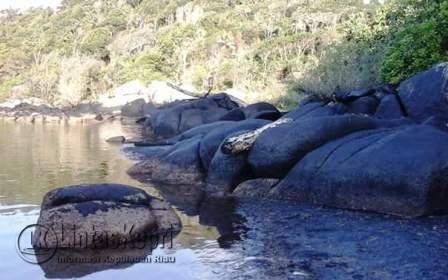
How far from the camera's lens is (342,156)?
11.2 meters

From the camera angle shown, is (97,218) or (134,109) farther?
(134,109)

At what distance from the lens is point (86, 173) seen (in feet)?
54.5

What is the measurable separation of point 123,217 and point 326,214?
3.48m

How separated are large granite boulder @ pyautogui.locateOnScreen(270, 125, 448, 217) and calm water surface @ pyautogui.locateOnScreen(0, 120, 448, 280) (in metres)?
0.37

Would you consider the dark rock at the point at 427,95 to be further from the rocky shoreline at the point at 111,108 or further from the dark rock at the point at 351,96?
the rocky shoreline at the point at 111,108

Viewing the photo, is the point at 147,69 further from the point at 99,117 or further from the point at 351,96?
the point at 351,96

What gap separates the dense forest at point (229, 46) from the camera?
844 inches

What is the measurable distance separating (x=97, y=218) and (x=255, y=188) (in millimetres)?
4593

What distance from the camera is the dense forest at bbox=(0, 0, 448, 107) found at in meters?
21.4

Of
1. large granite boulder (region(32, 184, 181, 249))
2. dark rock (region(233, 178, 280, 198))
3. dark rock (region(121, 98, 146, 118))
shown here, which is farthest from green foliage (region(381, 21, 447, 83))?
dark rock (region(121, 98, 146, 118))

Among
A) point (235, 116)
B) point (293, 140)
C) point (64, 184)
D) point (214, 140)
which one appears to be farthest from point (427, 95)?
point (235, 116)

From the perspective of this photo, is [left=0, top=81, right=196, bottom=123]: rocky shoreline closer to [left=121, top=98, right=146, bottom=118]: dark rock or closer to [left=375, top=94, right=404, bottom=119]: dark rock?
[left=121, top=98, right=146, bottom=118]: dark rock

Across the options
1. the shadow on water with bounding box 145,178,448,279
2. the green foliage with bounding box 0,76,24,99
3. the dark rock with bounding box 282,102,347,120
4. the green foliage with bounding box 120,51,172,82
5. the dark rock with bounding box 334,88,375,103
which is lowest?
the shadow on water with bounding box 145,178,448,279

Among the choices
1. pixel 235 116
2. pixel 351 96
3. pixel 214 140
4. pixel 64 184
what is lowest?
pixel 64 184
